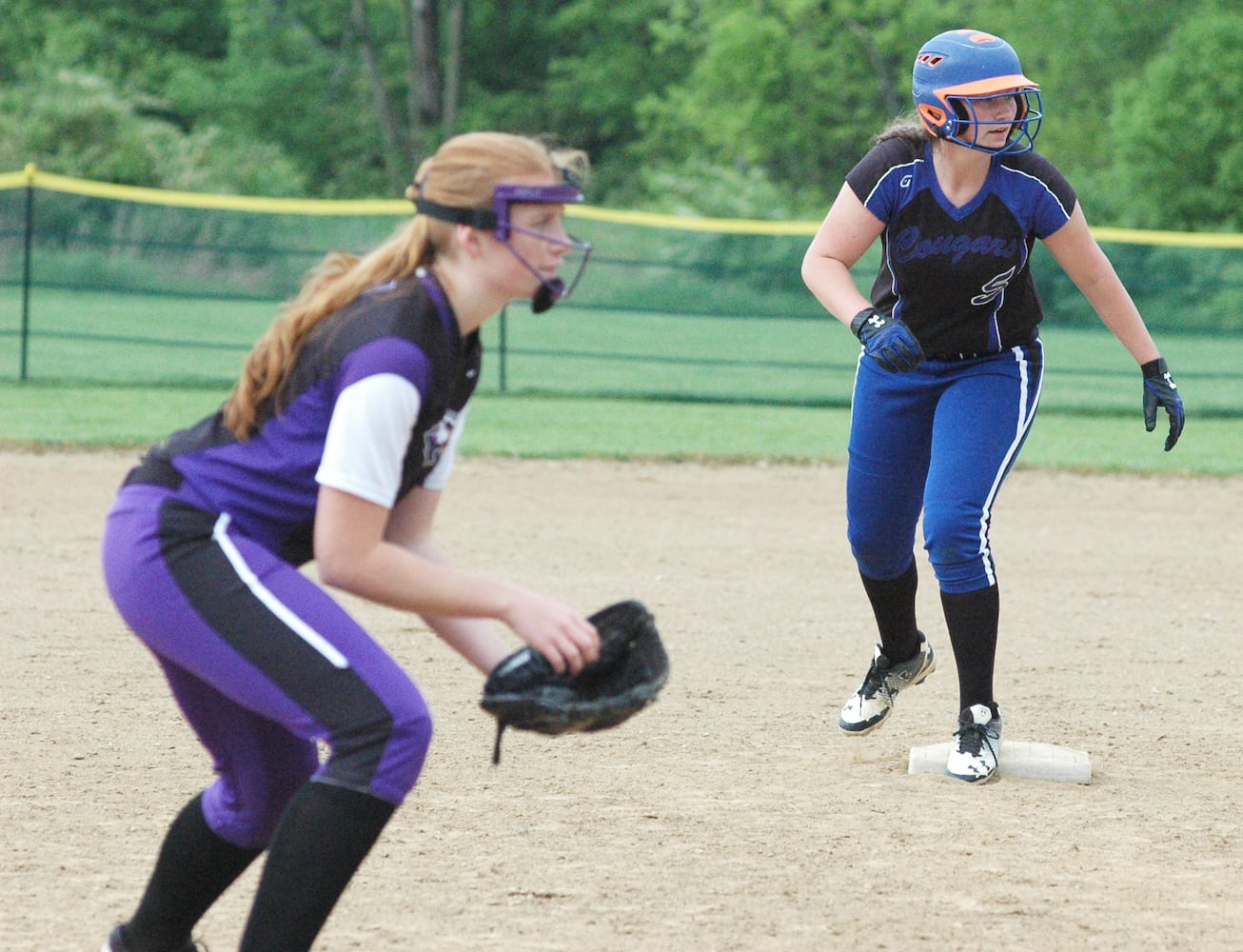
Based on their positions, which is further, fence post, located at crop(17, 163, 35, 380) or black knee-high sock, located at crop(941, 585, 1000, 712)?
fence post, located at crop(17, 163, 35, 380)

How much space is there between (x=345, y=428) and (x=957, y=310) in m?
2.44

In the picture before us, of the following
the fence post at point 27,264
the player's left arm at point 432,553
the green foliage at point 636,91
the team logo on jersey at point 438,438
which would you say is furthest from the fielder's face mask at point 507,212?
the green foliage at point 636,91

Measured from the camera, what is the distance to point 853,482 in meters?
4.77

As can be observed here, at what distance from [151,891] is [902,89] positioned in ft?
113

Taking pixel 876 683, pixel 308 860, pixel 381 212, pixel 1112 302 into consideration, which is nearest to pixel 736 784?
pixel 876 683

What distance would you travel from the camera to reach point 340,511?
8.33 feet

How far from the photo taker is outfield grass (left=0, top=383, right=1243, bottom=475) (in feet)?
37.5

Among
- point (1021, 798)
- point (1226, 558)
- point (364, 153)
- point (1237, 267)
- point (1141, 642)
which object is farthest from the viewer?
point (364, 153)

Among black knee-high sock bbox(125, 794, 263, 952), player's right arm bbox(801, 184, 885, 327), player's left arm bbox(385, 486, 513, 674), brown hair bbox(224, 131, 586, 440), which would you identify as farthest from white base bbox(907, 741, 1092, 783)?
brown hair bbox(224, 131, 586, 440)

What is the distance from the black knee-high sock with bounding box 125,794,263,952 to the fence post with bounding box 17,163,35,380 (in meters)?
11.9

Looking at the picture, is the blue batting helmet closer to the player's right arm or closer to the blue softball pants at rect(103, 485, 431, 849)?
the player's right arm

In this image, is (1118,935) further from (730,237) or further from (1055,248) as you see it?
(730,237)

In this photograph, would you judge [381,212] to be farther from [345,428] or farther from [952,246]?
[345,428]

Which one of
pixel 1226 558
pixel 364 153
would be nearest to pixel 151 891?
pixel 1226 558
